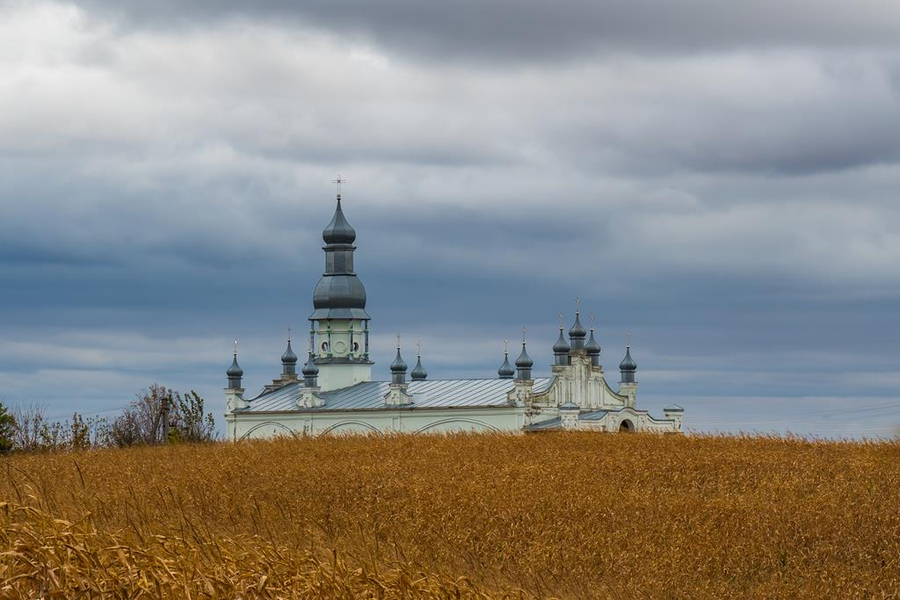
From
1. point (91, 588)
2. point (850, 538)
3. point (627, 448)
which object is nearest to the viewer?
point (91, 588)

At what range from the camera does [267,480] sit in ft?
68.9

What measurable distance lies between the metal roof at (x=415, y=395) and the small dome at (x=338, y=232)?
1052 cm

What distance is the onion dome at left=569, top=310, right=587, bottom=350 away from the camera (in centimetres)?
7925

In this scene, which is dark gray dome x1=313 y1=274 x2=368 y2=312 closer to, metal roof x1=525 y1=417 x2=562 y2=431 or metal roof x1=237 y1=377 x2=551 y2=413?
metal roof x1=237 y1=377 x2=551 y2=413

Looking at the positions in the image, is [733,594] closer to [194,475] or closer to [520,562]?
[520,562]

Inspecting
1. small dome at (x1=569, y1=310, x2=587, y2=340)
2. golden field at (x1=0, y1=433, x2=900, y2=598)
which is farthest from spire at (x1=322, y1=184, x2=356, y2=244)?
golden field at (x1=0, y1=433, x2=900, y2=598)

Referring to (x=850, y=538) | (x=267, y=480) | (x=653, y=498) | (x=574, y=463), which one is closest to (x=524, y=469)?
(x=574, y=463)

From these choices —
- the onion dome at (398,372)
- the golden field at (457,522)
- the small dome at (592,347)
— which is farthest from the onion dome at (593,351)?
the golden field at (457,522)

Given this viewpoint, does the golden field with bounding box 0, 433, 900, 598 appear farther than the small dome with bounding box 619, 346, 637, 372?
No

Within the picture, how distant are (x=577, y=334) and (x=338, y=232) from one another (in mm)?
19930

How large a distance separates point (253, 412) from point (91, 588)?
78.2 metres

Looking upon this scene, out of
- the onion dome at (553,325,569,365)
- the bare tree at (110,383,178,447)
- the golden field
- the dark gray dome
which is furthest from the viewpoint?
the dark gray dome

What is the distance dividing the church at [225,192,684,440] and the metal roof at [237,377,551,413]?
7cm

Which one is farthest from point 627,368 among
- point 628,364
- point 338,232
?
point 338,232
